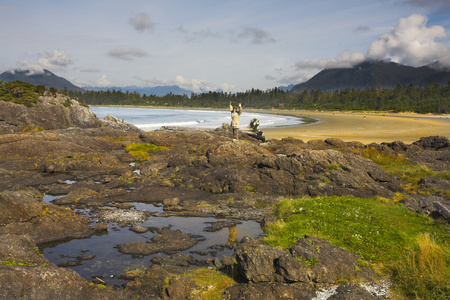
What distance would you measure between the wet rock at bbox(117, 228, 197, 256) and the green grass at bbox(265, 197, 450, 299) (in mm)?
3768

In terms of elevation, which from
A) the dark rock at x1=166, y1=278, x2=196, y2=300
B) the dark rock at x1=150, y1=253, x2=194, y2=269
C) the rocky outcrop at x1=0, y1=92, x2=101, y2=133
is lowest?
the dark rock at x1=150, y1=253, x2=194, y2=269

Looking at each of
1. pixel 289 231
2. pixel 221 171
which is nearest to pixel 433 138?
pixel 221 171

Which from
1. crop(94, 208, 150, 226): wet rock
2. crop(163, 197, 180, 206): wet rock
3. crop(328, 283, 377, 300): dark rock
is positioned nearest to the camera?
crop(328, 283, 377, 300): dark rock

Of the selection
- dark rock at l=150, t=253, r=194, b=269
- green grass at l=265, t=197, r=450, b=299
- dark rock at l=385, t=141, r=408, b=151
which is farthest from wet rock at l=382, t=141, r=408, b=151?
dark rock at l=150, t=253, r=194, b=269

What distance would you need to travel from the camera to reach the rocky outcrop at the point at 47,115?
44.3 m

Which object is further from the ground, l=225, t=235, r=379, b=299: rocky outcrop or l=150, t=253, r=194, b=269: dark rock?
l=225, t=235, r=379, b=299: rocky outcrop

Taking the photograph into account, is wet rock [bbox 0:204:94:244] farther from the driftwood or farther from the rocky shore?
the driftwood

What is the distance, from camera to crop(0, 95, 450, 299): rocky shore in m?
9.08

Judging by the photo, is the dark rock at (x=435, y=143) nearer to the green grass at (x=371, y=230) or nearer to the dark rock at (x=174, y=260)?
the green grass at (x=371, y=230)

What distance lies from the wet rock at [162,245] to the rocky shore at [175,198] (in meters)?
0.05

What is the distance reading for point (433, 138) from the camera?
3753 centimetres

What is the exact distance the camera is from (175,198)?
19.4 m

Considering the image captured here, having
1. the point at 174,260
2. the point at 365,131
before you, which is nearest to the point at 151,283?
the point at 174,260

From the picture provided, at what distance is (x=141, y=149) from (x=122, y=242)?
24817 mm
